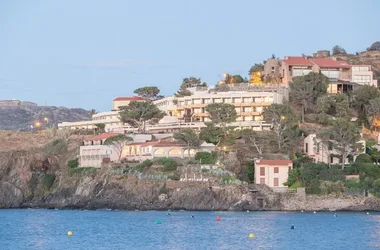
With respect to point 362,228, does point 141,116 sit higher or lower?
higher

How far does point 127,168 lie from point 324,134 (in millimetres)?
23832

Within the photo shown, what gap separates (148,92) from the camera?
176625 mm

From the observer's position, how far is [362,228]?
9562cm

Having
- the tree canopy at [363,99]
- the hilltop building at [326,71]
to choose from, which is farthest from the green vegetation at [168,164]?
A: the hilltop building at [326,71]

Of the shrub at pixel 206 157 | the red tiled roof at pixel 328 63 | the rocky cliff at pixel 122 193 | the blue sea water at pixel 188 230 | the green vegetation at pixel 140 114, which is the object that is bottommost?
the blue sea water at pixel 188 230

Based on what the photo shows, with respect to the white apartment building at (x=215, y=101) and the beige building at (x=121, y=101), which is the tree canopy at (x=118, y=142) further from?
the beige building at (x=121, y=101)

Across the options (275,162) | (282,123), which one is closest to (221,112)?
(282,123)

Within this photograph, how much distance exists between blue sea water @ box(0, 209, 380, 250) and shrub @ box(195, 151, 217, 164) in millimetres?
12820

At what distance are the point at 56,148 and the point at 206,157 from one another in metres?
28.3

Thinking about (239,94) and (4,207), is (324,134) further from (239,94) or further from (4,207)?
(4,207)

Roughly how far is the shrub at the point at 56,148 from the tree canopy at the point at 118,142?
1045 cm

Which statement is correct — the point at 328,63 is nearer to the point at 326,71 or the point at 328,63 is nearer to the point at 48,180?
the point at 326,71

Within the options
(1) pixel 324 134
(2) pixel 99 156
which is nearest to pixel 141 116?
(2) pixel 99 156

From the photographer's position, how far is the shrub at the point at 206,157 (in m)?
127
